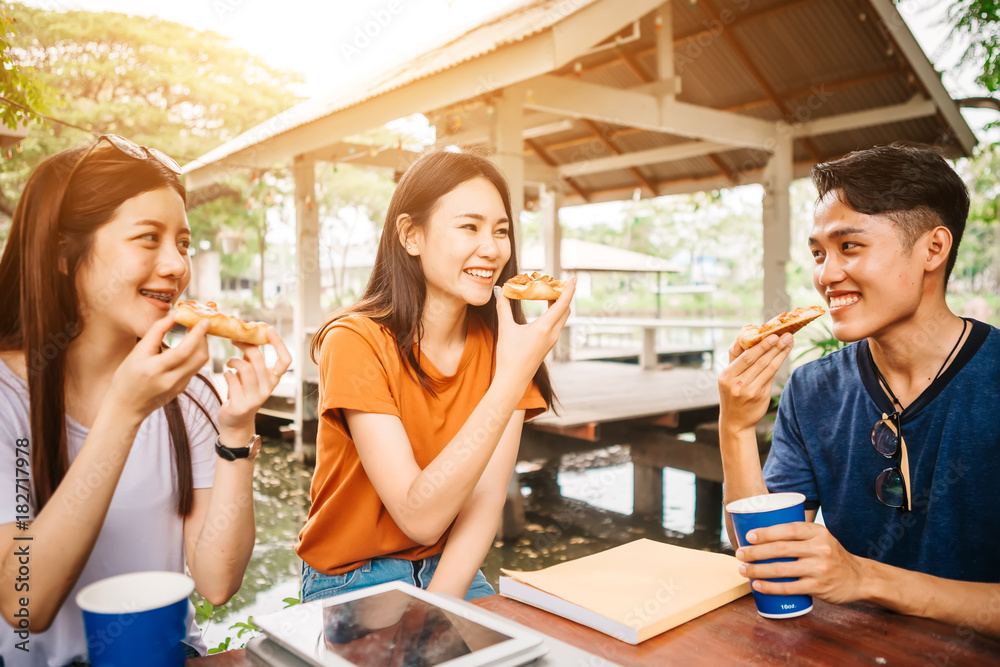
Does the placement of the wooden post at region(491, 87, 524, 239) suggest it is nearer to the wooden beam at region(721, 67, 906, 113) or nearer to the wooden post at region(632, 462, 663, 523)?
the wooden post at region(632, 462, 663, 523)

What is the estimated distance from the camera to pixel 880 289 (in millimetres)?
1869

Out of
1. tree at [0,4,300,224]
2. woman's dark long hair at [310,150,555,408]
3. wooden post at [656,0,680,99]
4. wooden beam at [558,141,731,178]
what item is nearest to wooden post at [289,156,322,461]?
tree at [0,4,300,224]

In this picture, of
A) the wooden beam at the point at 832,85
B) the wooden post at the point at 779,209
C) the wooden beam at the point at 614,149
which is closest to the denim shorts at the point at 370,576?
the wooden post at the point at 779,209

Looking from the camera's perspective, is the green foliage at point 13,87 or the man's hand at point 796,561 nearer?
the man's hand at point 796,561

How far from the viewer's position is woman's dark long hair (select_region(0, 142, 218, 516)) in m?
1.51

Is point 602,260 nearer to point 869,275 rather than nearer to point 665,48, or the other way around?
point 665,48

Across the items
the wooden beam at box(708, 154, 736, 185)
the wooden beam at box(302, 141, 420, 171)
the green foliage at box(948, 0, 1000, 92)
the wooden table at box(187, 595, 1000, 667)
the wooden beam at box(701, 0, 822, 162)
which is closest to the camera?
→ the wooden table at box(187, 595, 1000, 667)

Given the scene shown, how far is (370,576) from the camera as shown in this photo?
202 cm

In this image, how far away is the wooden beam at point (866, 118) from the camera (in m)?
7.62

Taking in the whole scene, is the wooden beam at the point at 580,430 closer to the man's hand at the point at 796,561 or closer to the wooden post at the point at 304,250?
the wooden post at the point at 304,250

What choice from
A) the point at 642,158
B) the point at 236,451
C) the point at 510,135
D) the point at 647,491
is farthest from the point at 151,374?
the point at 642,158

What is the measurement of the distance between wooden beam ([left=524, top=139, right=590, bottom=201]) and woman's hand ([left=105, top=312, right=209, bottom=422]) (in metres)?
9.83

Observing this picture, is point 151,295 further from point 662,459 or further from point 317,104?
point 317,104

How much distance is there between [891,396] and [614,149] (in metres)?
8.82
